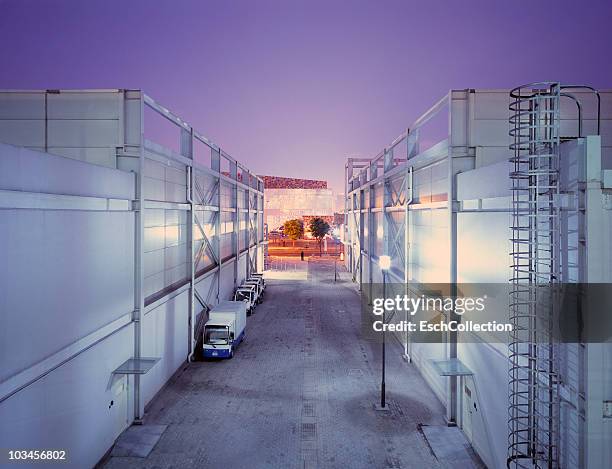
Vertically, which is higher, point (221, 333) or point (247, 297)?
point (247, 297)

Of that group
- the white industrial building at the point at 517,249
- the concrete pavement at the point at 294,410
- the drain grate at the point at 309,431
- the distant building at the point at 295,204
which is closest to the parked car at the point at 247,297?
the concrete pavement at the point at 294,410

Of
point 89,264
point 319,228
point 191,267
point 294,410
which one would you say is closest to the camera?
point 89,264

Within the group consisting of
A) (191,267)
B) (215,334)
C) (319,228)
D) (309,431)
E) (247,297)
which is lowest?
(309,431)

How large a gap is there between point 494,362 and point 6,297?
11083 millimetres

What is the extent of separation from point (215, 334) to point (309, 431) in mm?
7999

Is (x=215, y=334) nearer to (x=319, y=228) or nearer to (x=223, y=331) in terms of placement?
(x=223, y=331)

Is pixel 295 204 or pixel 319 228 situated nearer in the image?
pixel 319 228

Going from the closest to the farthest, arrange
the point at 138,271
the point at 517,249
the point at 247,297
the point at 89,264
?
the point at 517,249 < the point at 89,264 < the point at 138,271 < the point at 247,297

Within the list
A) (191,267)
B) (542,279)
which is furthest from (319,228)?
(542,279)

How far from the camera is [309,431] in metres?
13.5

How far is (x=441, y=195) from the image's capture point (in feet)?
52.1

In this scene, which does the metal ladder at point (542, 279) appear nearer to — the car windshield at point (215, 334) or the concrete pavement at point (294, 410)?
the concrete pavement at point (294, 410)

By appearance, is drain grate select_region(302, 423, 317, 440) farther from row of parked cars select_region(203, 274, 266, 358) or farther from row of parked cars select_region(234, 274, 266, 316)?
row of parked cars select_region(234, 274, 266, 316)

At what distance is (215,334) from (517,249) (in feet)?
47.1
